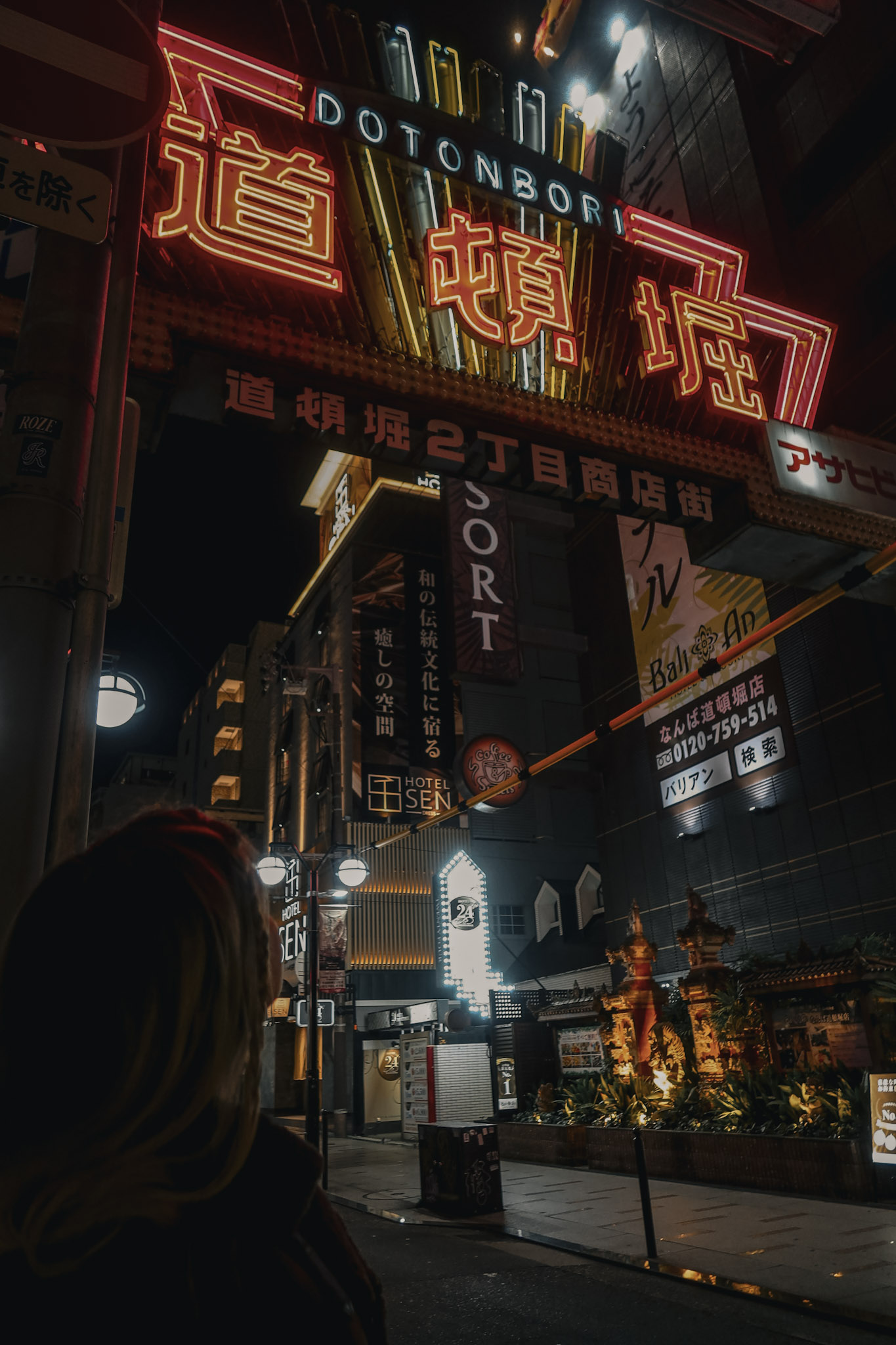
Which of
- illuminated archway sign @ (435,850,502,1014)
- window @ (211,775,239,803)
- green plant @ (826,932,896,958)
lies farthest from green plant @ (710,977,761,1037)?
window @ (211,775,239,803)

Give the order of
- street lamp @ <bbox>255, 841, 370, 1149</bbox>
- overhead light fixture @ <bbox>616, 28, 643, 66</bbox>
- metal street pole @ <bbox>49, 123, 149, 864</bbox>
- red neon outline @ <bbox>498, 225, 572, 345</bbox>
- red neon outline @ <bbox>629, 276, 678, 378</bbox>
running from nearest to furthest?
1. metal street pole @ <bbox>49, 123, 149, 864</bbox>
2. red neon outline @ <bbox>498, 225, 572, 345</bbox>
3. red neon outline @ <bbox>629, 276, 678, 378</bbox>
4. street lamp @ <bbox>255, 841, 370, 1149</bbox>
5. overhead light fixture @ <bbox>616, 28, 643, 66</bbox>

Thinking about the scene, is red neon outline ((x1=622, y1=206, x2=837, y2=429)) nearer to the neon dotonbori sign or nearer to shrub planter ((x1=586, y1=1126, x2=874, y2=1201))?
the neon dotonbori sign

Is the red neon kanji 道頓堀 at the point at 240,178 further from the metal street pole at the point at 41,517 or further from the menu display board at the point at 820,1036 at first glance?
the menu display board at the point at 820,1036

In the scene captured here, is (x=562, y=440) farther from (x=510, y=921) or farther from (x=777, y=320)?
(x=510, y=921)

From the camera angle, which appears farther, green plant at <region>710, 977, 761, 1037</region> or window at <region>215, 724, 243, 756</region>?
window at <region>215, 724, 243, 756</region>

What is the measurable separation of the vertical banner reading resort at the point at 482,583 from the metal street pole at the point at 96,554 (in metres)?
16.2

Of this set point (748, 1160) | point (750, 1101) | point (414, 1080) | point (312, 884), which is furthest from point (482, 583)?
point (748, 1160)

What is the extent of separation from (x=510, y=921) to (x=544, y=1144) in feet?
57.3

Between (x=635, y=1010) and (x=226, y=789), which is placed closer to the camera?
(x=635, y=1010)

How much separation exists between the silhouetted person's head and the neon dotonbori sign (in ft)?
26.9

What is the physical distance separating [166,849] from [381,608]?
1259 inches

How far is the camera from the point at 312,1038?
14766 millimetres

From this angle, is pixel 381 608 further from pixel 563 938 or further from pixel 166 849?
pixel 166 849

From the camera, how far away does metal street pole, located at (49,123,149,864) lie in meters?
3.93
